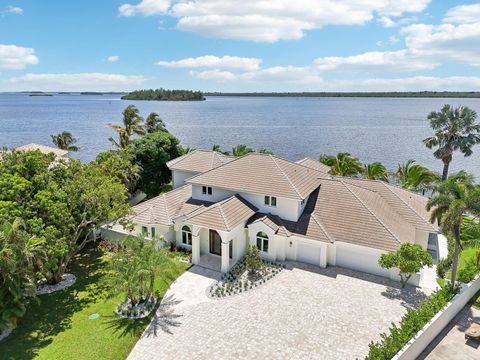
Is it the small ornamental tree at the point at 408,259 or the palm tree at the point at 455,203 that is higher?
the palm tree at the point at 455,203

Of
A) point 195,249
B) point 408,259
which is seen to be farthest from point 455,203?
point 195,249

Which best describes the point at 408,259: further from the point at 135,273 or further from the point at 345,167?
the point at 345,167

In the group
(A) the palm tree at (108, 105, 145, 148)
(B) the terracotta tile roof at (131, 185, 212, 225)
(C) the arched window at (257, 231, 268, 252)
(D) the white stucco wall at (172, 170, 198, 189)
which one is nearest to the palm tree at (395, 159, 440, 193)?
(C) the arched window at (257, 231, 268, 252)

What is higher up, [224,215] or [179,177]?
[179,177]

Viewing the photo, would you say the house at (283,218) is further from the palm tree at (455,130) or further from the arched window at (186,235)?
the palm tree at (455,130)

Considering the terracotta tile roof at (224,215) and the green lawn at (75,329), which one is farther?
the terracotta tile roof at (224,215)

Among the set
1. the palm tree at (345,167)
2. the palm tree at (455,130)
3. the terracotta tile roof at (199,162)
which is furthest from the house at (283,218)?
the palm tree at (455,130)

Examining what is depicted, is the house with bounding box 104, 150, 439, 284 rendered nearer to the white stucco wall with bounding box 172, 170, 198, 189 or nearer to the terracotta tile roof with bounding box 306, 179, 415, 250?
the terracotta tile roof with bounding box 306, 179, 415, 250

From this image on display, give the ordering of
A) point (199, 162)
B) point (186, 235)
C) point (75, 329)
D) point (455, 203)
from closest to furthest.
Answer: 1. point (75, 329)
2. point (455, 203)
3. point (186, 235)
4. point (199, 162)
